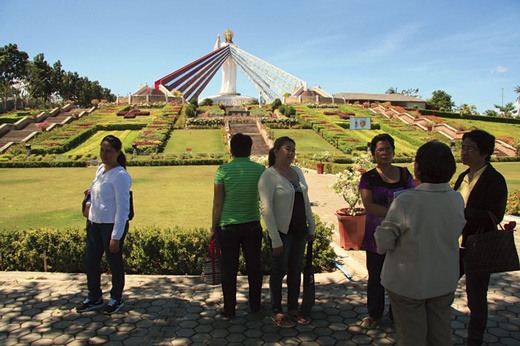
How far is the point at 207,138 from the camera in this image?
28062 mm

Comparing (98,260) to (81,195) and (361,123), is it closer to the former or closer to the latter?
(81,195)

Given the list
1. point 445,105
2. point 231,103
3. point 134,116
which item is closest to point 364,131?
point 134,116

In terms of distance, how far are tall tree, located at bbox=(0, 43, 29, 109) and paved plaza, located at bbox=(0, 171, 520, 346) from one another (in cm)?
5869

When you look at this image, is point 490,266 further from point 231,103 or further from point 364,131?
point 231,103

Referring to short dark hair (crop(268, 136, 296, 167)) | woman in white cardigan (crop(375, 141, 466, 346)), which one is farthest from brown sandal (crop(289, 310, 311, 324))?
short dark hair (crop(268, 136, 296, 167))

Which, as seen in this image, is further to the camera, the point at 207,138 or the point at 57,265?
the point at 207,138

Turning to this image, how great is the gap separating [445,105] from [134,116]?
182 ft

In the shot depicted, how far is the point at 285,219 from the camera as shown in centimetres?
354

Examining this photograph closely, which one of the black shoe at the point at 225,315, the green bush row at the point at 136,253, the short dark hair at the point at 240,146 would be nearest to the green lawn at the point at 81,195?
the green bush row at the point at 136,253

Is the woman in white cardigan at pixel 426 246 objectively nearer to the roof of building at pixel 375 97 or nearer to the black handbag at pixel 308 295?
the black handbag at pixel 308 295

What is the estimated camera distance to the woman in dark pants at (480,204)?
A: 10.3ft

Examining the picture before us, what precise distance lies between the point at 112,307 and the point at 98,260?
50 cm

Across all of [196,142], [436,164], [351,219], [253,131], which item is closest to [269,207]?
[436,164]

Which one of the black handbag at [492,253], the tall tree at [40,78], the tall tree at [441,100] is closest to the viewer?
the black handbag at [492,253]
